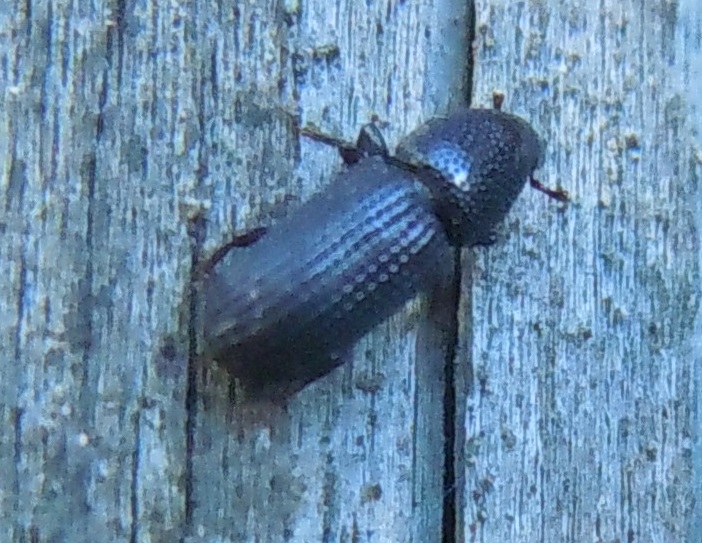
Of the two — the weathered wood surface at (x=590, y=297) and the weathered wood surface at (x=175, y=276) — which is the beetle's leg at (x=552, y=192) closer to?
the weathered wood surface at (x=590, y=297)

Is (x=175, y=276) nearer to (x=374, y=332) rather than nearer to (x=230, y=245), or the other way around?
(x=230, y=245)

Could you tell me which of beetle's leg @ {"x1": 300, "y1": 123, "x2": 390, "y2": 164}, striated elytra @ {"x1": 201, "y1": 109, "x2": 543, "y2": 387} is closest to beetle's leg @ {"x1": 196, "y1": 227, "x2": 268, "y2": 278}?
striated elytra @ {"x1": 201, "y1": 109, "x2": 543, "y2": 387}

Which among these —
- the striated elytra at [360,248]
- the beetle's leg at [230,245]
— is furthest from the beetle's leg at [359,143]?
the beetle's leg at [230,245]

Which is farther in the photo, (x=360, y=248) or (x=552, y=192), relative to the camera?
(x=552, y=192)

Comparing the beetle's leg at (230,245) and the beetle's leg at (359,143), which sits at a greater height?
the beetle's leg at (359,143)

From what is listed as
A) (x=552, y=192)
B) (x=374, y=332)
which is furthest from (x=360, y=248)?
(x=552, y=192)

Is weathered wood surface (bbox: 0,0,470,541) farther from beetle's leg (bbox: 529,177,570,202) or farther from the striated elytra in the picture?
beetle's leg (bbox: 529,177,570,202)

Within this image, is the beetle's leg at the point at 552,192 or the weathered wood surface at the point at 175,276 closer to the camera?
the weathered wood surface at the point at 175,276
